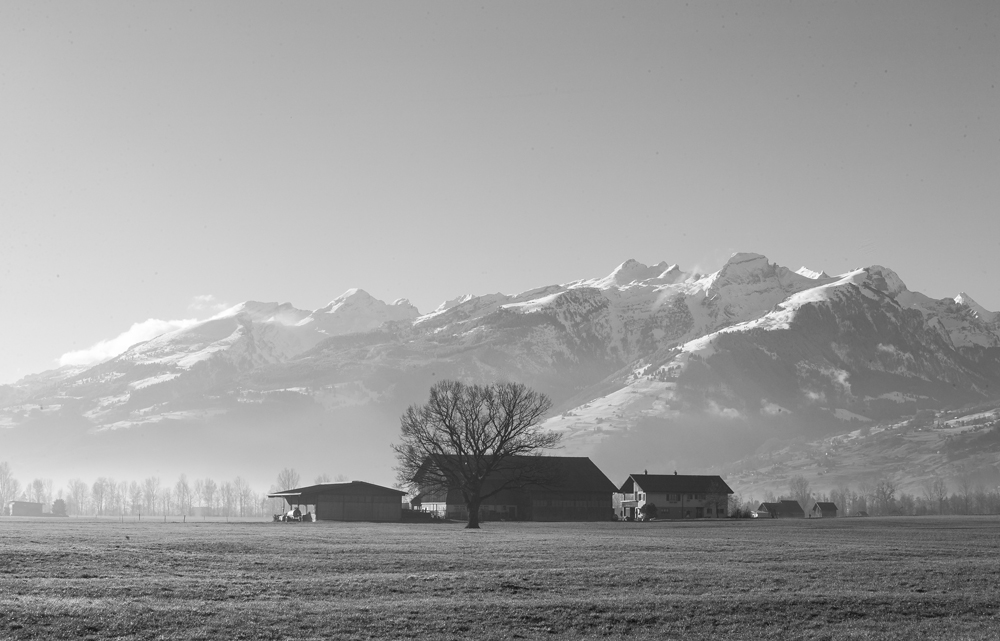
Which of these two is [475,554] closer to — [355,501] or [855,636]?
[855,636]

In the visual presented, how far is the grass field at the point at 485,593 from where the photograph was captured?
96.6 ft

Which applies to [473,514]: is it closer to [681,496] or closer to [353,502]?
[353,502]

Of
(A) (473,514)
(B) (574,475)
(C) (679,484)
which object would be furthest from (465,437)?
(C) (679,484)

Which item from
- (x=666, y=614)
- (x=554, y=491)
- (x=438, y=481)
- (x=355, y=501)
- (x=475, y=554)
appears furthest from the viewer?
(x=554, y=491)

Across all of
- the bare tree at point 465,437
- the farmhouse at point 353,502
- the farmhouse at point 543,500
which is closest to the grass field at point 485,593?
the bare tree at point 465,437

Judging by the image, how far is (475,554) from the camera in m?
48.2

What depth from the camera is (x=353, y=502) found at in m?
130

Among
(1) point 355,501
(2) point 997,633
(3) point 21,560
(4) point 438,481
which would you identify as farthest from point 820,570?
(1) point 355,501

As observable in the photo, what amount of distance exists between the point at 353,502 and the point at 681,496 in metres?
63.8

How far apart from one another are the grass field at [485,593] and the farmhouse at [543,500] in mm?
91665

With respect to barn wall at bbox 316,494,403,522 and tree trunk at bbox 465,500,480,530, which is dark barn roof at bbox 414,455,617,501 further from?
tree trunk at bbox 465,500,480,530

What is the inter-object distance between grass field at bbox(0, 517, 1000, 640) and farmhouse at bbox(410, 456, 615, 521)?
301 ft

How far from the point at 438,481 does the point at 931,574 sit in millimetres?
64175

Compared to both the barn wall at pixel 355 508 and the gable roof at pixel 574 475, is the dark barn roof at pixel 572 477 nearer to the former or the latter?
the gable roof at pixel 574 475
